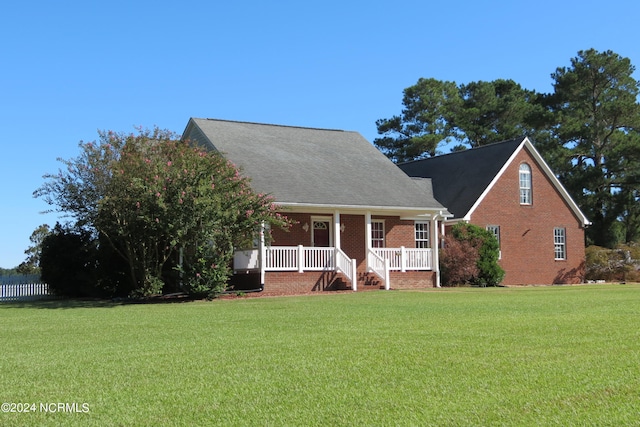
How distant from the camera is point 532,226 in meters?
33.2

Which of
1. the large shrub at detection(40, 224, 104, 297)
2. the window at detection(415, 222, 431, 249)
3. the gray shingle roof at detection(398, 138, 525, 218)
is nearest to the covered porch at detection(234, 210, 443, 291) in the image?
the window at detection(415, 222, 431, 249)

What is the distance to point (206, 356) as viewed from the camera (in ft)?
27.6

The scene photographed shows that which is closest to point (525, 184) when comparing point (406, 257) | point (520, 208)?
point (520, 208)

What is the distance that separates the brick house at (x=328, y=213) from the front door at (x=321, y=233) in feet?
0.13

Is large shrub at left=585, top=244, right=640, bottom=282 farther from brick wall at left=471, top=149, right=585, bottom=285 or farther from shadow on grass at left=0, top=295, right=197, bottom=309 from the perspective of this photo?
shadow on grass at left=0, top=295, right=197, bottom=309

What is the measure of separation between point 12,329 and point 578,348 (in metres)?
9.97

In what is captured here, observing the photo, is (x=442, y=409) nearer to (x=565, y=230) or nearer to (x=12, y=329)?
(x=12, y=329)

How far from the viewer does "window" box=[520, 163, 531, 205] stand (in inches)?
1308

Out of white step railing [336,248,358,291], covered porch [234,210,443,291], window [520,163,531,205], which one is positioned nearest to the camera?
covered porch [234,210,443,291]

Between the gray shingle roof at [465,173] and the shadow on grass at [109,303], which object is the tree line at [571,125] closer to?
the gray shingle roof at [465,173]

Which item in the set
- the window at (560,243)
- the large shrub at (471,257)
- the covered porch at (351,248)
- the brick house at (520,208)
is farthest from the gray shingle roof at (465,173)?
the window at (560,243)

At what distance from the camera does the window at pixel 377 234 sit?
27.8 m

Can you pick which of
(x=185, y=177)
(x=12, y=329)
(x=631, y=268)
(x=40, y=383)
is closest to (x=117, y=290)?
(x=185, y=177)

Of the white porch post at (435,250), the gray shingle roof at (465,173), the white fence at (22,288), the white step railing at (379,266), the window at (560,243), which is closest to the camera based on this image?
the white step railing at (379,266)
